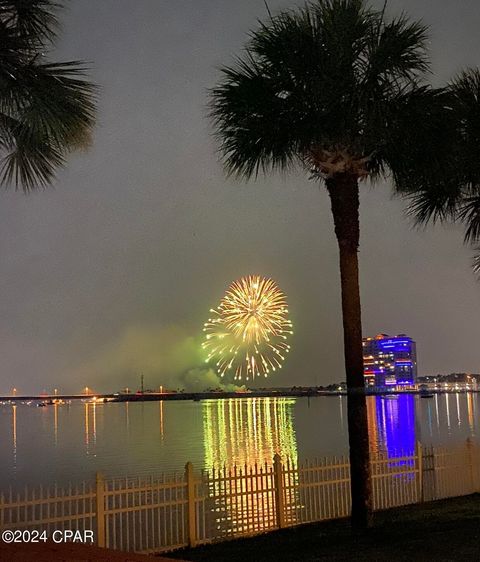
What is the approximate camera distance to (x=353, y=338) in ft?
48.7

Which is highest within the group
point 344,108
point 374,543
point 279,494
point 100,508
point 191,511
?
point 344,108

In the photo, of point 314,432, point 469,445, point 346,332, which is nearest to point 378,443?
point 314,432

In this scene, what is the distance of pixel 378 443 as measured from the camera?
2084 inches

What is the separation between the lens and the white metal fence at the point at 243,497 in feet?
41.9

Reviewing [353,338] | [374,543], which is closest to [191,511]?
[374,543]

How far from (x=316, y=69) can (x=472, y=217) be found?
24.1 ft

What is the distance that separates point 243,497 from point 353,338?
3705 mm

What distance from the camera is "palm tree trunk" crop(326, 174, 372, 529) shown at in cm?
1450

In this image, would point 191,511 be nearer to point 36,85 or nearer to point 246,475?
point 246,475

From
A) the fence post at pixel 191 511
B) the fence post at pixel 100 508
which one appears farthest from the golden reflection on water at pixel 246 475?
the fence post at pixel 100 508

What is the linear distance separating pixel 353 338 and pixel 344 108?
14.2ft

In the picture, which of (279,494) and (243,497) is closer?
(243,497)

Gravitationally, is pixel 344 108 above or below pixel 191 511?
above

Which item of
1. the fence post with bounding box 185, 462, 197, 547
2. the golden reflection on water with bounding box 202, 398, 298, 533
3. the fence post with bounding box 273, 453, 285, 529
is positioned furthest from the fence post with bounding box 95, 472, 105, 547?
the fence post with bounding box 273, 453, 285, 529
